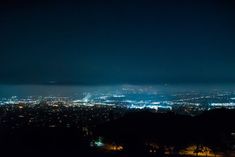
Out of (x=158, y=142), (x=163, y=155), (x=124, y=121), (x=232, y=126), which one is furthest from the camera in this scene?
(x=124, y=121)

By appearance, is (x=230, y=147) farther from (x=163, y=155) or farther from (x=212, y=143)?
(x=163, y=155)

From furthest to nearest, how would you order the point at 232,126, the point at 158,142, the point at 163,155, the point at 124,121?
the point at 124,121 < the point at 232,126 < the point at 158,142 < the point at 163,155

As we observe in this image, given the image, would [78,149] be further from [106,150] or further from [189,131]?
[189,131]

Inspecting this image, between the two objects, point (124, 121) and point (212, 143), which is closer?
point (212, 143)

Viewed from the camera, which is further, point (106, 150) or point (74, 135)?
point (74, 135)

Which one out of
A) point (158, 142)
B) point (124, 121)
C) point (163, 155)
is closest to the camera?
point (163, 155)

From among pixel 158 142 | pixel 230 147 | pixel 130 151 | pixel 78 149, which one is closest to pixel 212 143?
pixel 230 147

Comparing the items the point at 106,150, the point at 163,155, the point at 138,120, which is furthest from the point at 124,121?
the point at 163,155

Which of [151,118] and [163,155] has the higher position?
[151,118]
